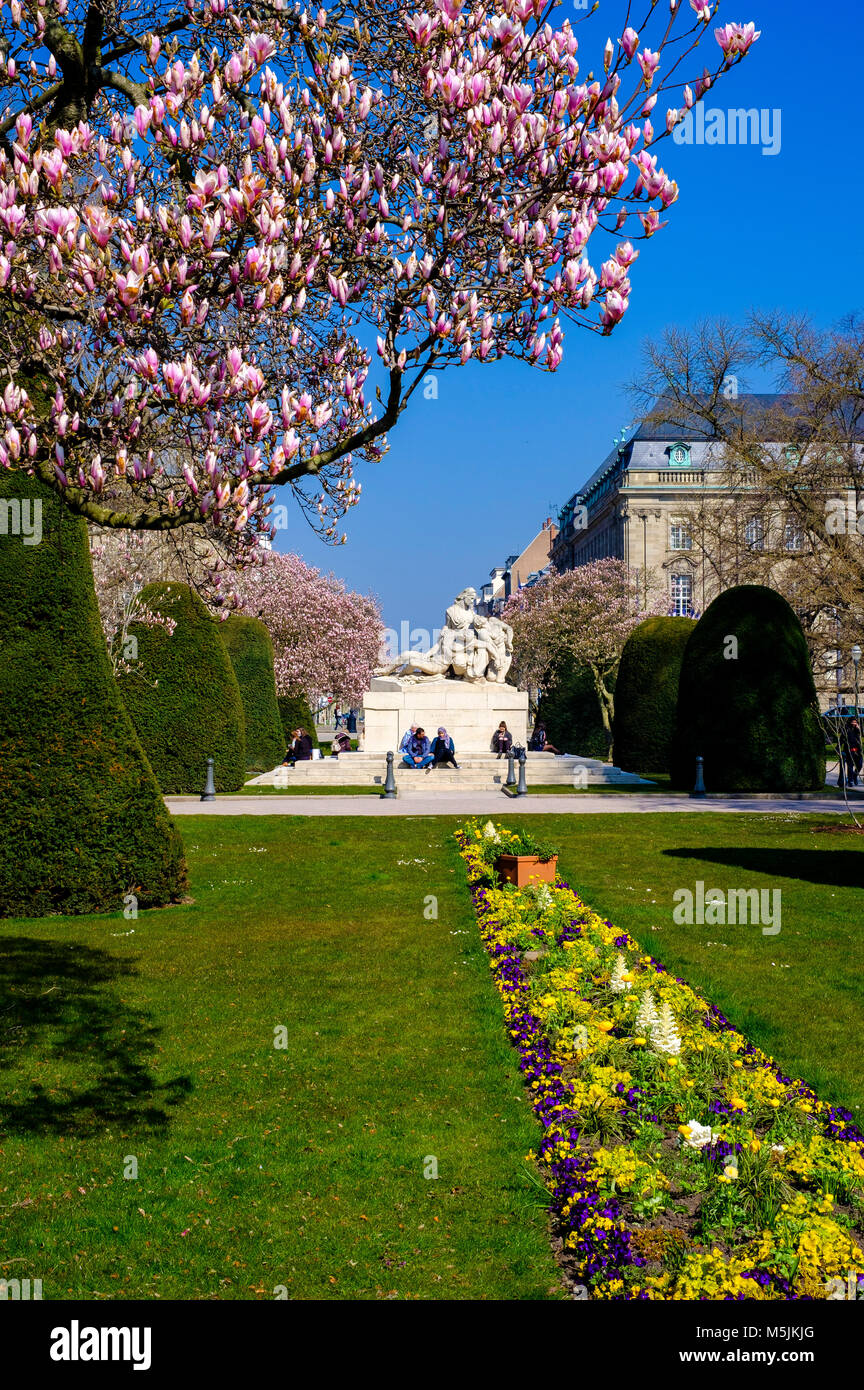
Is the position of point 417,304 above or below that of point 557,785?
above

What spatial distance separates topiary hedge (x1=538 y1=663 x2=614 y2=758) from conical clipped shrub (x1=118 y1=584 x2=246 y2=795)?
76.5 ft

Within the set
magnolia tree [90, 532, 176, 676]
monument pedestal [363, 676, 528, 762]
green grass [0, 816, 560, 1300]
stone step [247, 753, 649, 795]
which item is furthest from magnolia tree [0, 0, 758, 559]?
monument pedestal [363, 676, 528, 762]

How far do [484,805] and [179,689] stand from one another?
7.05 m

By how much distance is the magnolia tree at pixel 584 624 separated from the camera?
47.2m

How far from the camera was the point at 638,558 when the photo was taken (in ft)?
251

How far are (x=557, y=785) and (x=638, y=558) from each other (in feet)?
168

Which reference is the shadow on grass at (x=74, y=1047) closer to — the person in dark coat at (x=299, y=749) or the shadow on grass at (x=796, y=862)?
the shadow on grass at (x=796, y=862)

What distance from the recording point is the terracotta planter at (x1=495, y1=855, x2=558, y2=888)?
12070mm

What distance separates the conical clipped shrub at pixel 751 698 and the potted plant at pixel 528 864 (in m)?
12.2

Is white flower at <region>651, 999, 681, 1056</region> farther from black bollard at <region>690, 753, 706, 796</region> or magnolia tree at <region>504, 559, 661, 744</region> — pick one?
magnolia tree at <region>504, 559, 661, 744</region>

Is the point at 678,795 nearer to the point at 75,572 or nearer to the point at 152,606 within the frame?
the point at 152,606

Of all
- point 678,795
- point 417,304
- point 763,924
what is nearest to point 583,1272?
point 417,304

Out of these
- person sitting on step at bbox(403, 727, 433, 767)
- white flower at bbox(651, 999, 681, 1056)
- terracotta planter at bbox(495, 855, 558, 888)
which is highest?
person sitting on step at bbox(403, 727, 433, 767)

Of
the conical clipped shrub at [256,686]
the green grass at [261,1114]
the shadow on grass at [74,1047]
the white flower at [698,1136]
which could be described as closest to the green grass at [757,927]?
the white flower at [698,1136]
